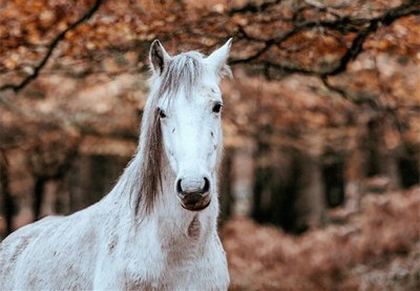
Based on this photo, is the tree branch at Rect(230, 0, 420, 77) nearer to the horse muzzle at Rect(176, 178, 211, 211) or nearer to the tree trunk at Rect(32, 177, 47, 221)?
the horse muzzle at Rect(176, 178, 211, 211)

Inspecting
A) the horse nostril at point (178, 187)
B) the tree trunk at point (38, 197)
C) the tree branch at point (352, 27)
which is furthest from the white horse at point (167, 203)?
the tree trunk at point (38, 197)

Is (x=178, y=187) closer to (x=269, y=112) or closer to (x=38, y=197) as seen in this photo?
(x=38, y=197)

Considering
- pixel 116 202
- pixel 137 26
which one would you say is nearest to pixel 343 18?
pixel 137 26

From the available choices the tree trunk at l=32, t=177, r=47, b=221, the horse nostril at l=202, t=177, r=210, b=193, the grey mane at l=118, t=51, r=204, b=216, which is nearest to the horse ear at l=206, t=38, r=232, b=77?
the grey mane at l=118, t=51, r=204, b=216

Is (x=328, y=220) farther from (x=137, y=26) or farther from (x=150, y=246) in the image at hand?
(x=150, y=246)

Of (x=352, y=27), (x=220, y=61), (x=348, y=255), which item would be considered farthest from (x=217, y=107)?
(x=348, y=255)

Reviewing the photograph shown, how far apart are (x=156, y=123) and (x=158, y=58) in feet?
1.51

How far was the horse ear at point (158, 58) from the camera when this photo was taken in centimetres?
608

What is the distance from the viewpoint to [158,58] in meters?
6.15

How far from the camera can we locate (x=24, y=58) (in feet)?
36.3

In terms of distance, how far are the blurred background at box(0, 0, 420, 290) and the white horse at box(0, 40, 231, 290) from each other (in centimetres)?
82

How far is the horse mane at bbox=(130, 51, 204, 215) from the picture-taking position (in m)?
5.93

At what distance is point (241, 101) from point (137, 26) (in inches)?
402

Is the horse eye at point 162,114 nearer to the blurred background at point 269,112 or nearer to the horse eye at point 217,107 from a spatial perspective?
the horse eye at point 217,107
